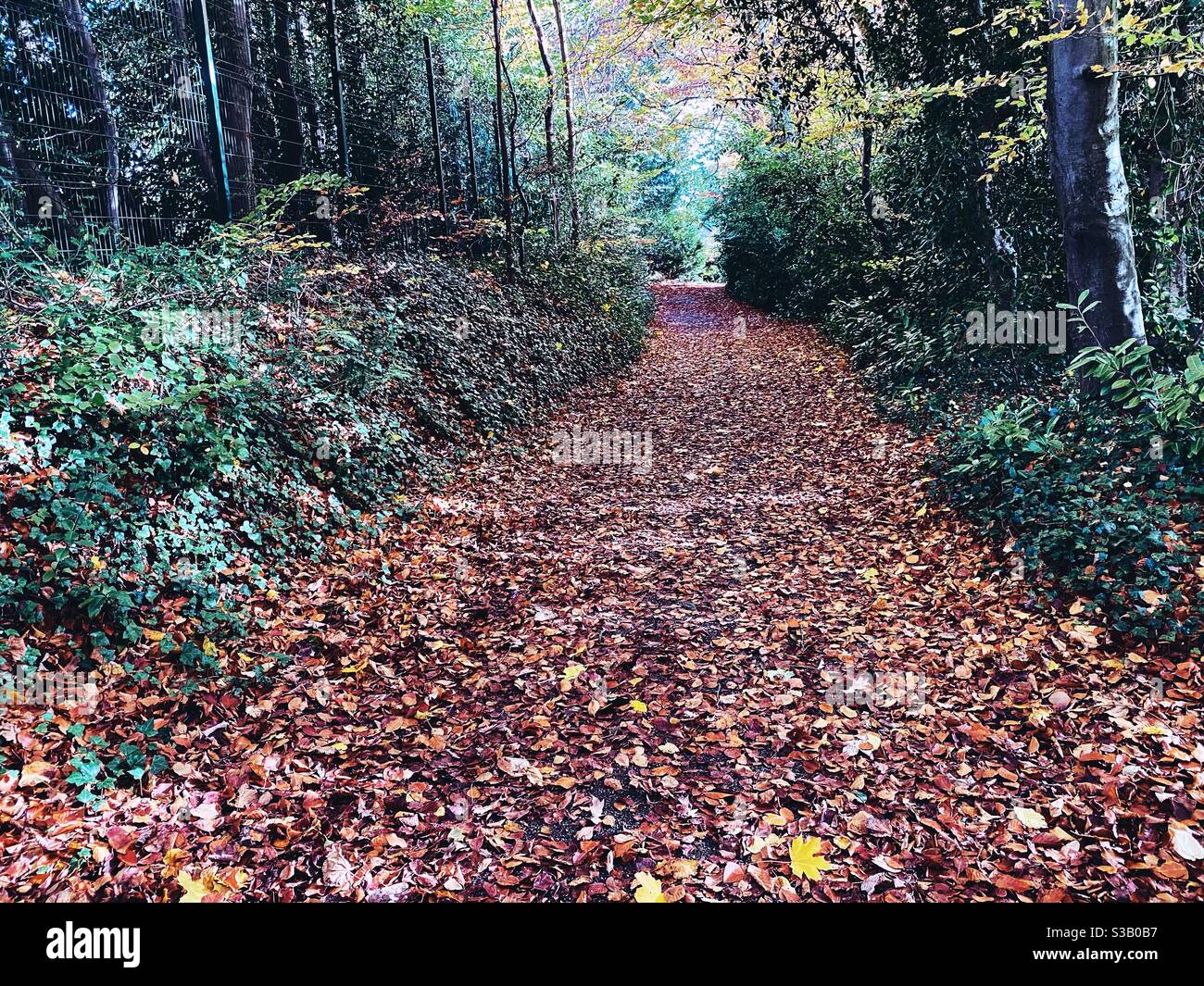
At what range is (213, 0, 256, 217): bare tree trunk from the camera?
841cm

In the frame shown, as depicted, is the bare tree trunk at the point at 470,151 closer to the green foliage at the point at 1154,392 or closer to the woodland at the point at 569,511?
the woodland at the point at 569,511

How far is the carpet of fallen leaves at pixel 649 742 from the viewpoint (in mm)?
2676

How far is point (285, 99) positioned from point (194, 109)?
1976 millimetres

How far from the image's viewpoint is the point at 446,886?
2.67 meters

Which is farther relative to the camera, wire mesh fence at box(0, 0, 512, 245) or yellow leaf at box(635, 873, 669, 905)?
wire mesh fence at box(0, 0, 512, 245)

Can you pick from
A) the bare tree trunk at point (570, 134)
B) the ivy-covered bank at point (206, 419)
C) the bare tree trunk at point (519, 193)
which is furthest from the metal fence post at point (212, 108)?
the bare tree trunk at point (570, 134)

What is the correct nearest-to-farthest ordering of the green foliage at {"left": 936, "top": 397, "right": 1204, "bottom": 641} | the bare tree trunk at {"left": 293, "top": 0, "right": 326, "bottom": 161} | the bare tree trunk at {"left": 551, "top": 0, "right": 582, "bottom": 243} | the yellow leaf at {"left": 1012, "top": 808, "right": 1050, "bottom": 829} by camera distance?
the yellow leaf at {"left": 1012, "top": 808, "right": 1050, "bottom": 829} < the green foliage at {"left": 936, "top": 397, "right": 1204, "bottom": 641} < the bare tree trunk at {"left": 293, "top": 0, "right": 326, "bottom": 161} < the bare tree trunk at {"left": 551, "top": 0, "right": 582, "bottom": 243}

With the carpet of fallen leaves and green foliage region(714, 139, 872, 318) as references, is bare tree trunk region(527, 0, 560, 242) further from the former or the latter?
the carpet of fallen leaves

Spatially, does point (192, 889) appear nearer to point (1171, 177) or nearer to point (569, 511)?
point (569, 511)

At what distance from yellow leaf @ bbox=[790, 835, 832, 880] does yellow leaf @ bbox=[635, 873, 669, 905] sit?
53cm

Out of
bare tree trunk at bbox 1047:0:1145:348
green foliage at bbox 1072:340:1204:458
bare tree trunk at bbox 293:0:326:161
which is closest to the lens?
green foliage at bbox 1072:340:1204:458

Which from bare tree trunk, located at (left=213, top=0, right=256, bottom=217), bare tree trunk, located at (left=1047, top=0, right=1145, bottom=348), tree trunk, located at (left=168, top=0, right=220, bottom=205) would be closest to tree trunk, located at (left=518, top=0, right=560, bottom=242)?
bare tree trunk, located at (left=213, top=0, right=256, bottom=217)

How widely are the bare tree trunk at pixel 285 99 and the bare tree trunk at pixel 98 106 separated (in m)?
2.44

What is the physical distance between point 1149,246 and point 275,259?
30.1ft
